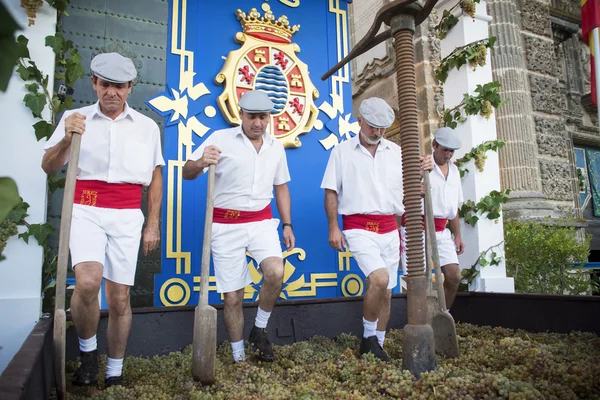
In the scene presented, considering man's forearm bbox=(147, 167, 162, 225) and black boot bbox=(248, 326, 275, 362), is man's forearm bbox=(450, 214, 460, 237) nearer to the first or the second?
black boot bbox=(248, 326, 275, 362)

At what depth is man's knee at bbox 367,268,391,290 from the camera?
3361 millimetres

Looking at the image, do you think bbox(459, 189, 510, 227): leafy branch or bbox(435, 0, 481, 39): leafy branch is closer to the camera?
bbox(459, 189, 510, 227): leafy branch

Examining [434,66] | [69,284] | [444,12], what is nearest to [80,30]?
[69,284]

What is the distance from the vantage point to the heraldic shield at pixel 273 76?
4.50 m

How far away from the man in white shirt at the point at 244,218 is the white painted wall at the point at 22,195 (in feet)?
3.27

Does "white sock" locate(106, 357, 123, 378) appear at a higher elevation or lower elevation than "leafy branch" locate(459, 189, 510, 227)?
lower

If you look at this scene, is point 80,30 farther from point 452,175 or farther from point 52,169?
point 452,175

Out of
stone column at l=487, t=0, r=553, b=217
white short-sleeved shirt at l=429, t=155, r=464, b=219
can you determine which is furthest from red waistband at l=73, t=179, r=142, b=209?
stone column at l=487, t=0, r=553, b=217

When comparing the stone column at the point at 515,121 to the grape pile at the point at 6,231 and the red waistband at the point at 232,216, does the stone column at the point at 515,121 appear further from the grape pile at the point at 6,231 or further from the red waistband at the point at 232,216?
the grape pile at the point at 6,231

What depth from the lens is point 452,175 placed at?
15.0ft

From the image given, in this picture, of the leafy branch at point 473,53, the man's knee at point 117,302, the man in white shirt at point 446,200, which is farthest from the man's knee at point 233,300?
the leafy branch at point 473,53

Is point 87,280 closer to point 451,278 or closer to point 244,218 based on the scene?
point 244,218

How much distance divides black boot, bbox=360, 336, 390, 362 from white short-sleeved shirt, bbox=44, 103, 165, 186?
5.88 ft

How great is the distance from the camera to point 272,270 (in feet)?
10.6
